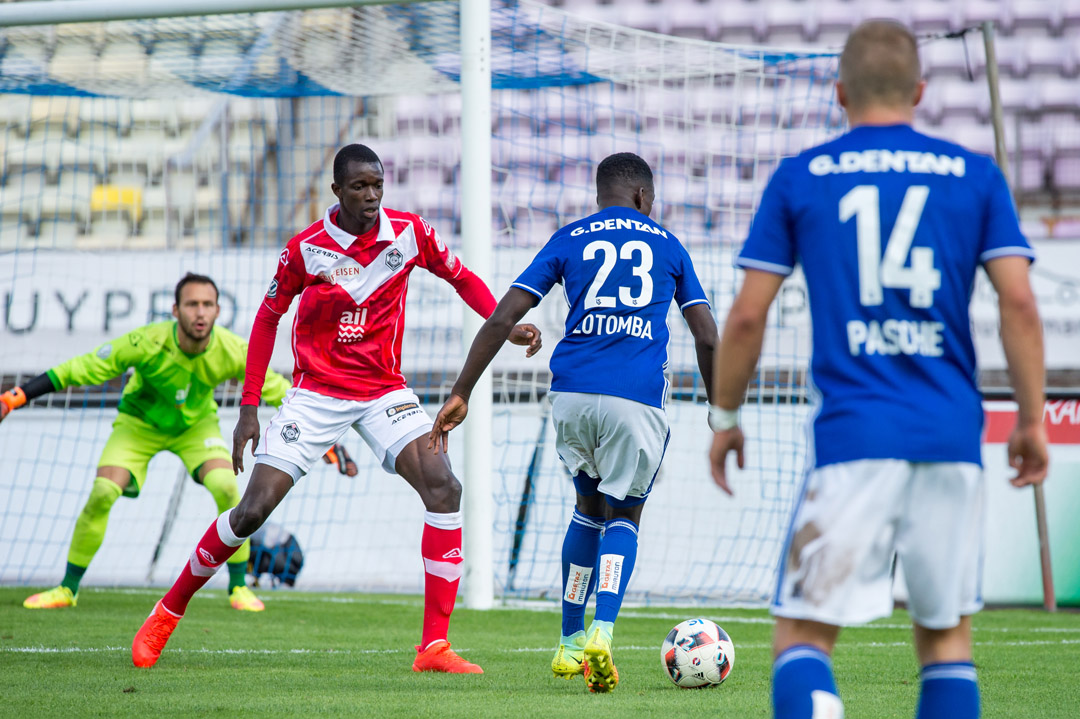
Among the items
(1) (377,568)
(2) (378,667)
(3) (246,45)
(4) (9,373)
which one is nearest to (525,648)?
(2) (378,667)

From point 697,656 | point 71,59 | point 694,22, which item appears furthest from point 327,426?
point 694,22

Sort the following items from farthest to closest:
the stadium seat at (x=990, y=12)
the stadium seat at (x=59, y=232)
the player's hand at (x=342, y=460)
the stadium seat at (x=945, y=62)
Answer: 1. the stadium seat at (x=945, y=62)
2. the stadium seat at (x=990, y=12)
3. the stadium seat at (x=59, y=232)
4. the player's hand at (x=342, y=460)

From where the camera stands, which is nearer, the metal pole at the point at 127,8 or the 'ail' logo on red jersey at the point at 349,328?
the 'ail' logo on red jersey at the point at 349,328

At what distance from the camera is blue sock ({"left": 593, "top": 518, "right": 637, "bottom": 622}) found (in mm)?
4266

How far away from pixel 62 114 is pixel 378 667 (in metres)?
9.31

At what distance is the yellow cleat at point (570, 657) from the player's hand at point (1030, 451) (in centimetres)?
231

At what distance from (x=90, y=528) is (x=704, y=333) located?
187 inches

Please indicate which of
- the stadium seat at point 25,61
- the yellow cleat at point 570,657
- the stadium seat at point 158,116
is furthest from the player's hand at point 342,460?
the stadium seat at point 158,116

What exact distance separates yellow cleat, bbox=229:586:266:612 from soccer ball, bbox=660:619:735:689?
3.78 meters

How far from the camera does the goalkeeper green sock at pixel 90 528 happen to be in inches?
294

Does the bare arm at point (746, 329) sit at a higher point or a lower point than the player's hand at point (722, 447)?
higher

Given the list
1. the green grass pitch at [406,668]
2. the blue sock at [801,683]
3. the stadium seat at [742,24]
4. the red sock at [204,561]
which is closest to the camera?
the blue sock at [801,683]

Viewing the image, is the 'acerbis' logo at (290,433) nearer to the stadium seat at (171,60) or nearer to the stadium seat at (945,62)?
the stadium seat at (171,60)

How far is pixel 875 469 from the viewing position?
229 cm
